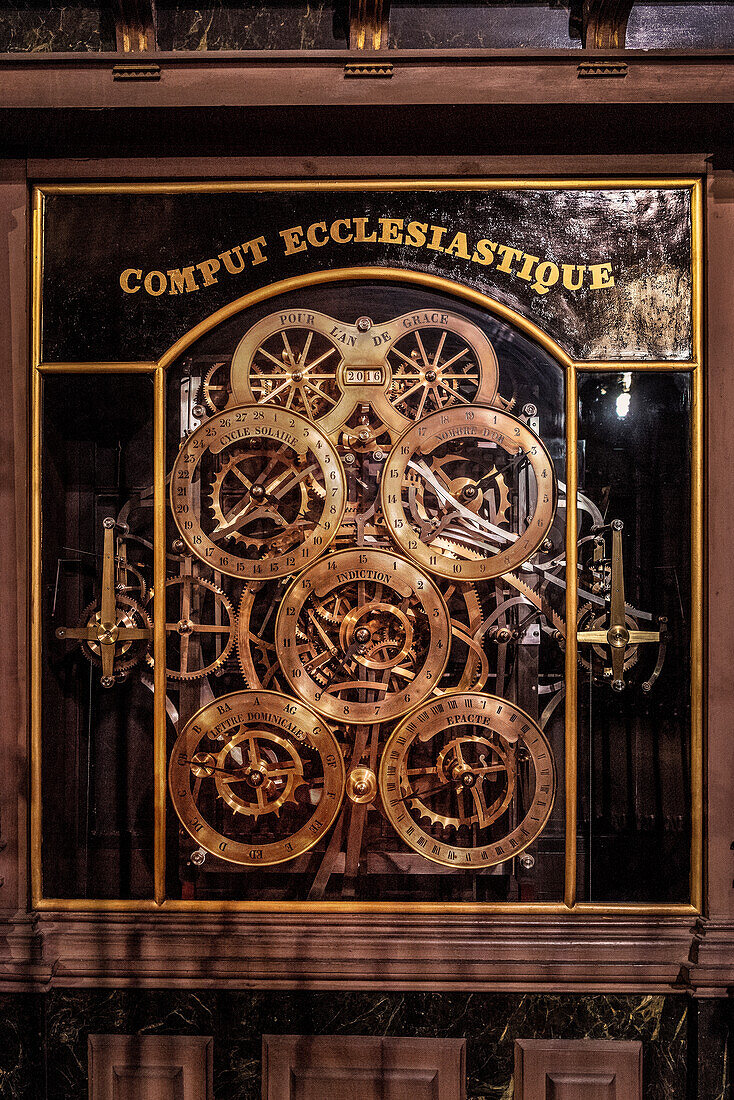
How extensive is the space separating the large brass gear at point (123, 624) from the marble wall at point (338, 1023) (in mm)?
1121

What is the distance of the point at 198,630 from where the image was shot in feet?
9.21

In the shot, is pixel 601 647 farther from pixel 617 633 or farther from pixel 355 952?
pixel 355 952

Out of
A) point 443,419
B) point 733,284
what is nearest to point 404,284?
point 443,419

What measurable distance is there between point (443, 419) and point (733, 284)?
42.7 inches

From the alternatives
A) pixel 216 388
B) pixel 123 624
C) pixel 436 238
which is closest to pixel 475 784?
pixel 123 624

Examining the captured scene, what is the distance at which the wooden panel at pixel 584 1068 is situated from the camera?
2717 mm

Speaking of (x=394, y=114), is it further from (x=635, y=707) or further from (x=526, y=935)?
(x=526, y=935)

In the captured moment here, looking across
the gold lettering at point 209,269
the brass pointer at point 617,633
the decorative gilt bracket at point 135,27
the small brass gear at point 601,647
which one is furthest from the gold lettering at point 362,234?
the small brass gear at point 601,647

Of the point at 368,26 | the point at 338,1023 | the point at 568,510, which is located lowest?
the point at 338,1023

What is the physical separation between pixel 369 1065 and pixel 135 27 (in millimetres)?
3556

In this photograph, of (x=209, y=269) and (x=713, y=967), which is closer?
(x=713, y=967)

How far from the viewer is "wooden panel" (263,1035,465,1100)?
2.72 metres

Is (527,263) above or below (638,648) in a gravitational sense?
above

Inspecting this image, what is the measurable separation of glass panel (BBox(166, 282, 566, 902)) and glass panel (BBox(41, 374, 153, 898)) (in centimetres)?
13
